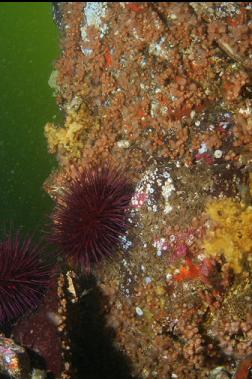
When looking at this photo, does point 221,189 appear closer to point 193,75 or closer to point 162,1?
point 193,75

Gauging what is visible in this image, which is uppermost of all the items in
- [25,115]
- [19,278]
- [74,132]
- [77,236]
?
[25,115]

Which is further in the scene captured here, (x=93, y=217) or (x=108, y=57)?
(x=108, y=57)

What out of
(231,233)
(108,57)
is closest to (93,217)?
(231,233)

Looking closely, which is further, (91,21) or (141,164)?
(91,21)

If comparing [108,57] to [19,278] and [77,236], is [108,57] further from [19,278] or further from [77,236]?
[19,278]

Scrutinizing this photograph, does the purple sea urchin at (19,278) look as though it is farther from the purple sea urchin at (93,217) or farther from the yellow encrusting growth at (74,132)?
the yellow encrusting growth at (74,132)

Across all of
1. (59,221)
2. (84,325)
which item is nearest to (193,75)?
(59,221)

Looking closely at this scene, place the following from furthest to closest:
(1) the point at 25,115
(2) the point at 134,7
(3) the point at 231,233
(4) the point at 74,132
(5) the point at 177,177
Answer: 1. (1) the point at 25,115
2. (4) the point at 74,132
3. (2) the point at 134,7
4. (5) the point at 177,177
5. (3) the point at 231,233

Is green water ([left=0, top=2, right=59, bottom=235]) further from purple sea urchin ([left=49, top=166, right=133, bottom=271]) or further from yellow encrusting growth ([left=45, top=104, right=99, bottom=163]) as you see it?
purple sea urchin ([left=49, top=166, right=133, bottom=271])
